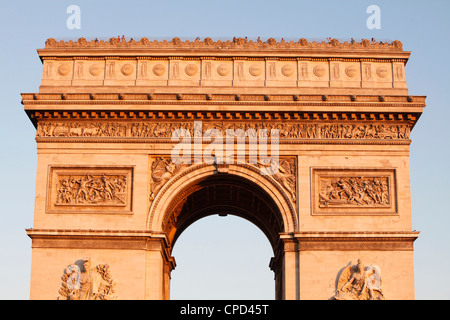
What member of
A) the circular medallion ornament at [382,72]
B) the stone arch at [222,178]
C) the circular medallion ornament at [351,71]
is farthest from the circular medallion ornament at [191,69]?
the circular medallion ornament at [382,72]

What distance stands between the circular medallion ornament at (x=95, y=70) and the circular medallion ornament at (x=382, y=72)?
11.0 meters

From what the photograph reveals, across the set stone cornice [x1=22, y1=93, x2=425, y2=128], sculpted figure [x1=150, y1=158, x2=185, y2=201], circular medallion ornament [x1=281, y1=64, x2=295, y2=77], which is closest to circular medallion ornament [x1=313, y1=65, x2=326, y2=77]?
circular medallion ornament [x1=281, y1=64, x2=295, y2=77]

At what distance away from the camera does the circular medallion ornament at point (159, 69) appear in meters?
35.5

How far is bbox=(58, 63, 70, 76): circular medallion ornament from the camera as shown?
35.5 metres

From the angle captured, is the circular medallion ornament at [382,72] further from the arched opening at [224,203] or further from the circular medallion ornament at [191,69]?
the circular medallion ornament at [191,69]

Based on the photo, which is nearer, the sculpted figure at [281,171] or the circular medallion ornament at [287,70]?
the sculpted figure at [281,171]

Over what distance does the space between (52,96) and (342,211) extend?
11.8m

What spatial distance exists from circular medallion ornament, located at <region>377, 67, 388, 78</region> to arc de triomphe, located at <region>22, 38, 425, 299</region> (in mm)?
54

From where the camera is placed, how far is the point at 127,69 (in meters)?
35.5

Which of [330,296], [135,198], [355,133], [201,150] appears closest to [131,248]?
[135,198]

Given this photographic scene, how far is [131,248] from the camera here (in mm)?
33031

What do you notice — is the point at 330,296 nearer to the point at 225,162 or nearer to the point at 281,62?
the point at 225,162

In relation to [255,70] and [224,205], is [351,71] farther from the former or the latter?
[224,205]
